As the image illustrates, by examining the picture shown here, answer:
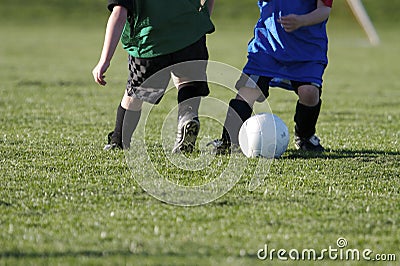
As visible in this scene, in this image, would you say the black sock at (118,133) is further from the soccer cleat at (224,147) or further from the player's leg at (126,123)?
the soccer cleat at (224,147)

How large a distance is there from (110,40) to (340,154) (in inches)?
75.8

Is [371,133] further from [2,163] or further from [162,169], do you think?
[2,163]

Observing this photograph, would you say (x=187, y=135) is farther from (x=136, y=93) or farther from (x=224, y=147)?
(x=136, y=93)

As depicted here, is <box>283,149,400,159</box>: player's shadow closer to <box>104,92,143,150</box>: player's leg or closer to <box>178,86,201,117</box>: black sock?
<box>178,86,201,117</box>: black sock

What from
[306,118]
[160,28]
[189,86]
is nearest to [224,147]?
[189,86]

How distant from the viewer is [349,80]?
13.8 m

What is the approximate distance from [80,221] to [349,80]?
10.8 m

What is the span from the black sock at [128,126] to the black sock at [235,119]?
0.70 m

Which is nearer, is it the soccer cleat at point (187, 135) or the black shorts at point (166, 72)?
the soccer cleat at point (187, 135)

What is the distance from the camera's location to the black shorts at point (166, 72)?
5652 millimetres

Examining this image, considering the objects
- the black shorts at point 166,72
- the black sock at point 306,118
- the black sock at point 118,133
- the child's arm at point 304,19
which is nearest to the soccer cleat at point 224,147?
the black shorts at point 166,72

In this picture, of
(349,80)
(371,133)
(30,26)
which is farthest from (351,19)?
(371,133)

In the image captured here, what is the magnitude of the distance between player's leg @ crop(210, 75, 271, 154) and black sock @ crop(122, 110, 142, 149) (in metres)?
0.64

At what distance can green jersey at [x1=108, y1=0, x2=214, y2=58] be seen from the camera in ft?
18.2
